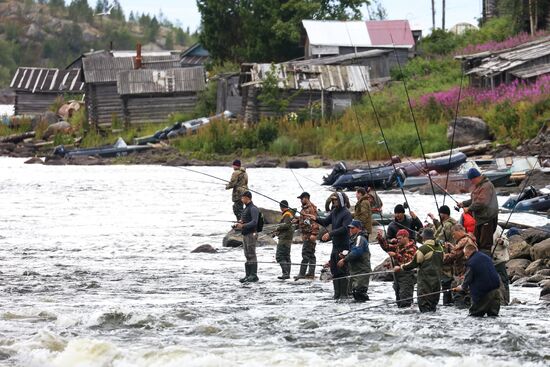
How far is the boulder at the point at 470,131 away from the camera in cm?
4538

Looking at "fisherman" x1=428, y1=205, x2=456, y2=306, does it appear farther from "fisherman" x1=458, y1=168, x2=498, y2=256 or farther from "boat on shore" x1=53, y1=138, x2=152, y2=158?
"boat on shore" x1=53, y1=138, x2=152, y2=158

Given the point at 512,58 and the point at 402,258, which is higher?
the point at 512,58

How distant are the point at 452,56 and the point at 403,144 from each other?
14722 mm

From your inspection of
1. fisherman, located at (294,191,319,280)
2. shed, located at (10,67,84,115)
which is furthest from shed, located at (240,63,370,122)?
fisherman, located at (294,191,319,280)

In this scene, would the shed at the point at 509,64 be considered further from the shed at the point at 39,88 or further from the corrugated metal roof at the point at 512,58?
the shed at the point at 39,88

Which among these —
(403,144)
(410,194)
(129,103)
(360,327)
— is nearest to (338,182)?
(410,194)

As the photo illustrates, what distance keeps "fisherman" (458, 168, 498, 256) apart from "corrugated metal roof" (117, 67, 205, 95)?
46.6 meters

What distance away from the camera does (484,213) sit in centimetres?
1825

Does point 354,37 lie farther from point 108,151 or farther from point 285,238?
point 285,238

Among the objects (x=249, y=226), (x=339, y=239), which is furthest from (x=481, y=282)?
(x=249, y=226)

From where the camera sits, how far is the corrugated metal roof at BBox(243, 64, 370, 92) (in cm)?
5606

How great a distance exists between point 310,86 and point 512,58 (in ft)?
31.8

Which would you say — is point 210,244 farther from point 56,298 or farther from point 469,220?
point 469,220

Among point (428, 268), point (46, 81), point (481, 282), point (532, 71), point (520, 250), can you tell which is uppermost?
point (46, 81)
